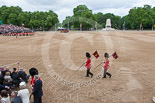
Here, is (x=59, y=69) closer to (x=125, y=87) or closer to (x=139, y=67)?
(x=125, y=87)

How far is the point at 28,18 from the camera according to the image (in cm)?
9606

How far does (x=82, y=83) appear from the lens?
8.97 meters

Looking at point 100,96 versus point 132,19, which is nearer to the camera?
point 100,96

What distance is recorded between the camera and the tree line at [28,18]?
90188mm

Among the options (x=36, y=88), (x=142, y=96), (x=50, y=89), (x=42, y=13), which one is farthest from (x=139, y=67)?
(x=42, y=13)

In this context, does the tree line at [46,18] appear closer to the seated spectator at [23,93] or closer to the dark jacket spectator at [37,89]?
the dark jacket spectator at [37,89]

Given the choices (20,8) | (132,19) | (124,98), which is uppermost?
(20,8)

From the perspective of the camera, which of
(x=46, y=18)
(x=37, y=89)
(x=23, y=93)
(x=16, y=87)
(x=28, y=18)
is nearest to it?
(x=23, y=93)

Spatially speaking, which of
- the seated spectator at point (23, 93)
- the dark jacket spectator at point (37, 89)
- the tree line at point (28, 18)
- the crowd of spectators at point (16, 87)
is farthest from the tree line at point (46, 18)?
the seated spectator at point (23, 93)

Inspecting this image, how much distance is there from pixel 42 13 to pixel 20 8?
1963cm

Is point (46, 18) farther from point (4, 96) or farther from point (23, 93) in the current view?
point (23, 93)

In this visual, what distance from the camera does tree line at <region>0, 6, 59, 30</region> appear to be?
90188 millimetres

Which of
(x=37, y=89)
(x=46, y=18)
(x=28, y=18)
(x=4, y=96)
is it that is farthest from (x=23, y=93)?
(x=28, y=18)

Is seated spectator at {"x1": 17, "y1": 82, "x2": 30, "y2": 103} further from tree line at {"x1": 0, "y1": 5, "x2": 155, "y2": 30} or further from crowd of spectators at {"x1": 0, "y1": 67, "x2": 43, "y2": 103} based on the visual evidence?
tree line at {"x1": 0, "y1": 5, "x2": 155, "y2": 30}
